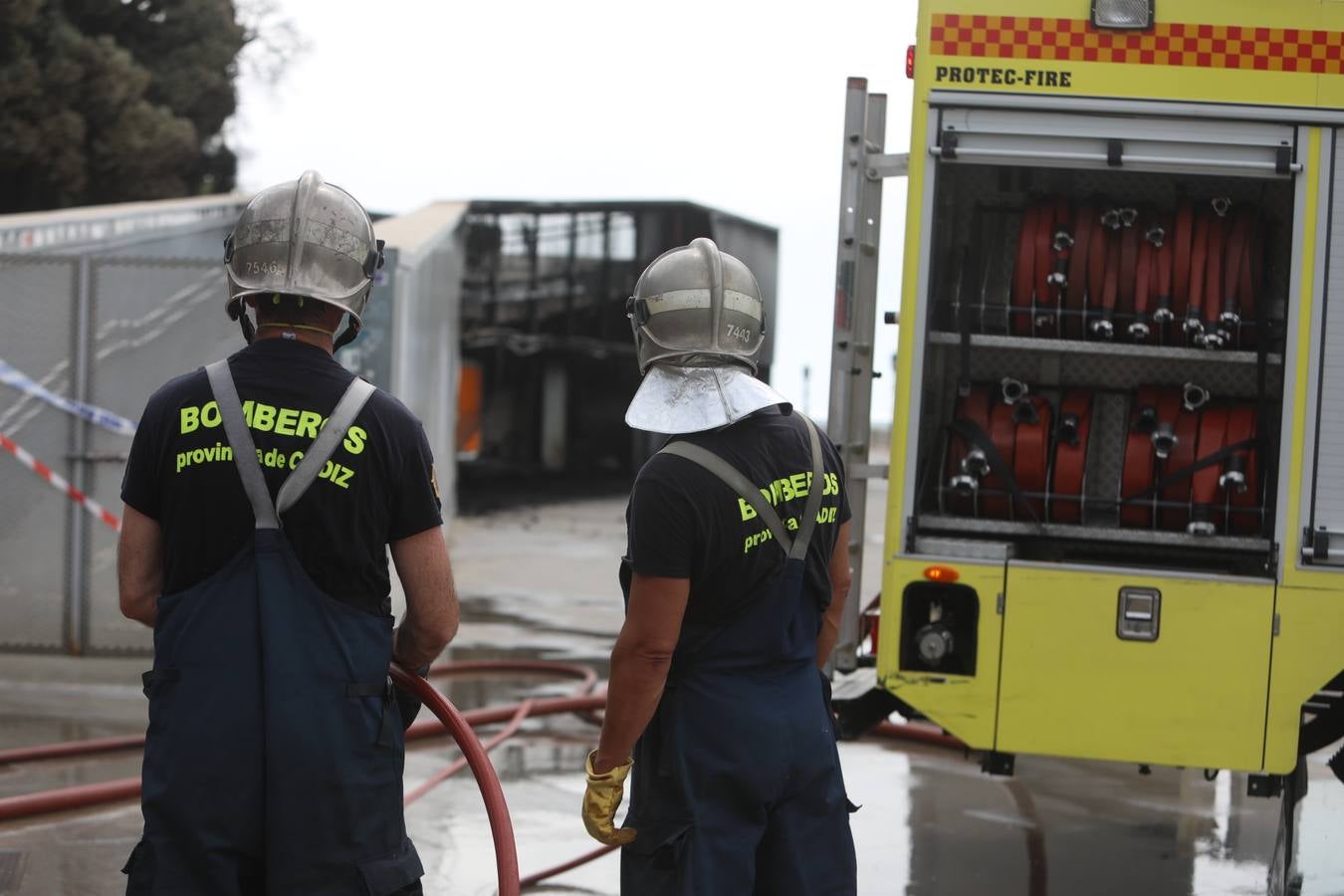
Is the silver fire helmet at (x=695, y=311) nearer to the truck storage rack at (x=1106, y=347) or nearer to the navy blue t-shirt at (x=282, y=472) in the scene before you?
the navy blue t-shirt at (x=282, y=472)

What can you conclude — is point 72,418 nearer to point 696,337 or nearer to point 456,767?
point 456,767

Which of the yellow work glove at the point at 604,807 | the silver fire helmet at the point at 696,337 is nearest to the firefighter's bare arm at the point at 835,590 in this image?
the silver fire helmet at the point at 696,337

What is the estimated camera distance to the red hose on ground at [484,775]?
11.4 feet

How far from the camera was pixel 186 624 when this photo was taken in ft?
9.99

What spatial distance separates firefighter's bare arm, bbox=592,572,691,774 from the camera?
333cm

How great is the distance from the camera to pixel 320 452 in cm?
303

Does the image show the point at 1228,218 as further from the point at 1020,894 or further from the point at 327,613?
the point at 327,613

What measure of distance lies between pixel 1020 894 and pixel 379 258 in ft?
12.4

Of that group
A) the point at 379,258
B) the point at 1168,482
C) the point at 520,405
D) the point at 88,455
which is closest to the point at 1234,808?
the point at 1168,482

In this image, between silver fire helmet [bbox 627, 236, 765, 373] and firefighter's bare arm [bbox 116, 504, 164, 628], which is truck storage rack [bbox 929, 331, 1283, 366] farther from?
firefighter's bare arm [bbox 116, 504, 164, 628]

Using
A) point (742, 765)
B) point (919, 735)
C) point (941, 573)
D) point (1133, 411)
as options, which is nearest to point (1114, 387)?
point (1133, 411)

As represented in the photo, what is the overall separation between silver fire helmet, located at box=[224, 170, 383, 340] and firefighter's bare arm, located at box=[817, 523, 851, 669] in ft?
4.17

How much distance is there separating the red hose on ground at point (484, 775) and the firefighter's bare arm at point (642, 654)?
31cm

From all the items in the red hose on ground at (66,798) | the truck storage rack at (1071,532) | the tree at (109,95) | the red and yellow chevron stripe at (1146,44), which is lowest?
the red hose on ground at (66,798)
